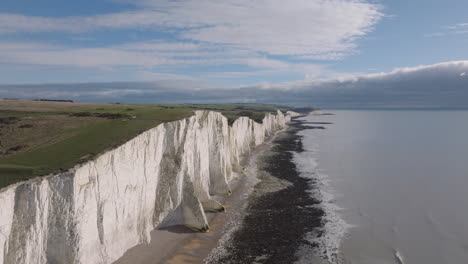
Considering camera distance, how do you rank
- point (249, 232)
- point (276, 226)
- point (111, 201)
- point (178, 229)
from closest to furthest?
point (111, 201) < point (178, 229) < point (249, 232) < point (276, 226)

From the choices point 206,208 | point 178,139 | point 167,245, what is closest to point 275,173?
point 206,208

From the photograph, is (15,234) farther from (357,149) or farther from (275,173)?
(357,149)

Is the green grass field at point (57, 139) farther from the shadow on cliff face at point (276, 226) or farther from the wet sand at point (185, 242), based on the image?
the shadow on cliff face at point (276, 226)

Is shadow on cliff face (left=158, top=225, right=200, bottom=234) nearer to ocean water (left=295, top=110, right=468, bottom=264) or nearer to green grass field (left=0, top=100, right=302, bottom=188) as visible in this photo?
green grass field (left=0, top=100, right=302, bottom=188)

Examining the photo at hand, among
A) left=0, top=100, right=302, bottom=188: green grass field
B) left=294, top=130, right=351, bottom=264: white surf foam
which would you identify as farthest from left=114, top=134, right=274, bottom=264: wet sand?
left=0, top=100, right=302, bottom=188: green grass field

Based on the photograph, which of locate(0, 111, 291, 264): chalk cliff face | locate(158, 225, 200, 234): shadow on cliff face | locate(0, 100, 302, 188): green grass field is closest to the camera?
locate(0, 111, 291, 264): chalk cliff face

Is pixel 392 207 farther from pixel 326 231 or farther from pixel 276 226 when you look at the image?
pixel 276 226

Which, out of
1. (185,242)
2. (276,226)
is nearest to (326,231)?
(276,226)
